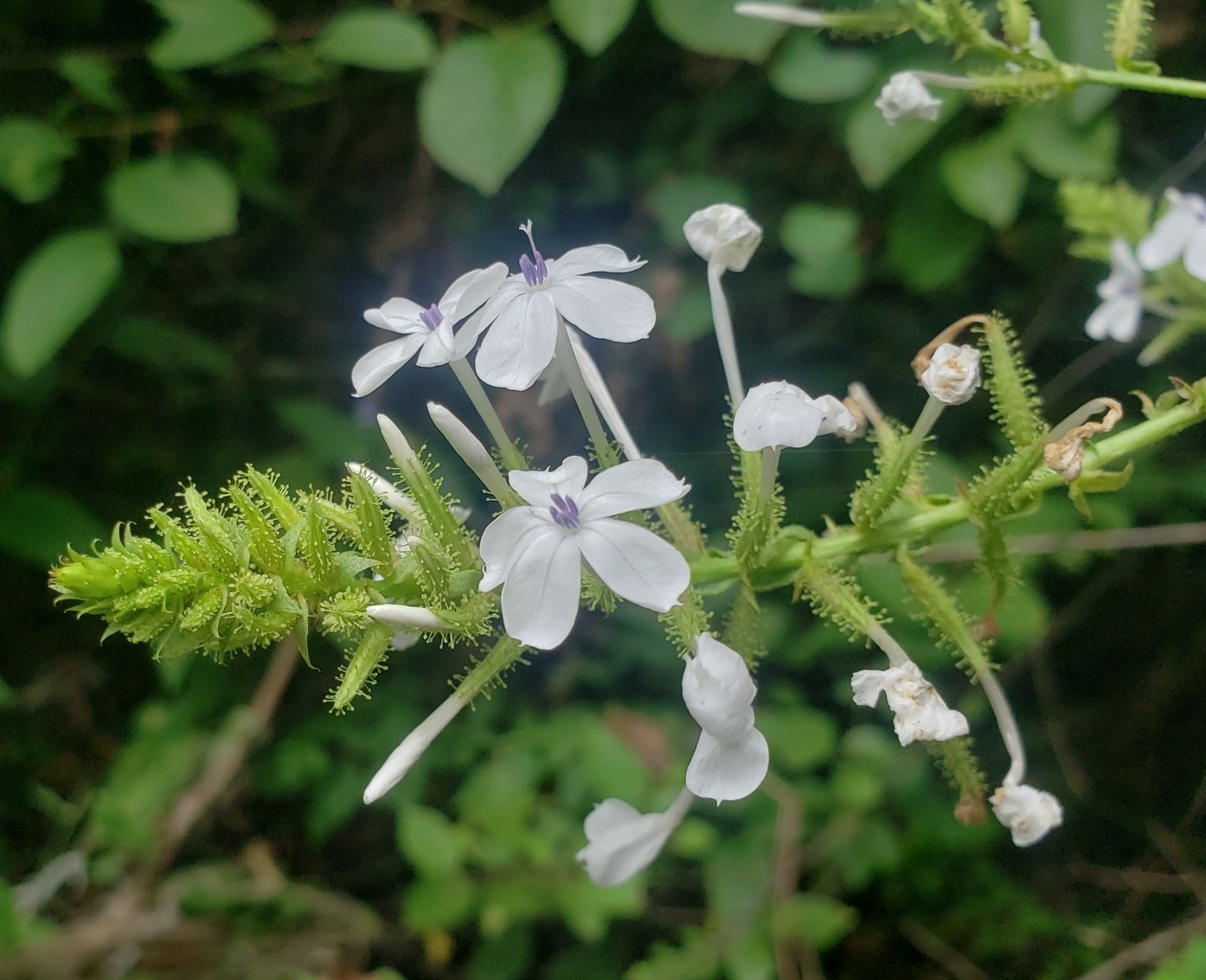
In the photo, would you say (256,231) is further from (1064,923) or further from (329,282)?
(1064,923)

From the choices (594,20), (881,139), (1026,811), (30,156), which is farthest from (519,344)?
(30,156)

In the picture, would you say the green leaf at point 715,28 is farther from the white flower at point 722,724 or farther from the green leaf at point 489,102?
the white flower at point 722,724

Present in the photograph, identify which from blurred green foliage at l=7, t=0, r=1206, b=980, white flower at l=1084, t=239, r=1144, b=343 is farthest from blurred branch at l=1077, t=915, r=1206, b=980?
white flower at l=1084, t=239, r=1144, b=343

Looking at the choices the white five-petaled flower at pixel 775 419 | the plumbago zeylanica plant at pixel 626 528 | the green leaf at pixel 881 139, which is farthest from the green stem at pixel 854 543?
the green leaf at pixel 881 139

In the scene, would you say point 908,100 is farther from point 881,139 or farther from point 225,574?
point 225,574

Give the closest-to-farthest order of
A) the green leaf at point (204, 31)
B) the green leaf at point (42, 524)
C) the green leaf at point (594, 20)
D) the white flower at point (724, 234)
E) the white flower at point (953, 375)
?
the white flower at point (953, 375) < the white flower at point (724, 234) < the green leaf at point (594, 20) < the green leaf at point (204, 31) < the green leaf at point (42, 524)

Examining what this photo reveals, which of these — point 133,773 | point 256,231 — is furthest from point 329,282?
point 133,773

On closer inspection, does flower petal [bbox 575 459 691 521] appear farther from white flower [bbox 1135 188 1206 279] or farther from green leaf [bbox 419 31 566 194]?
green leaf [bbox 419 31 566 194]
